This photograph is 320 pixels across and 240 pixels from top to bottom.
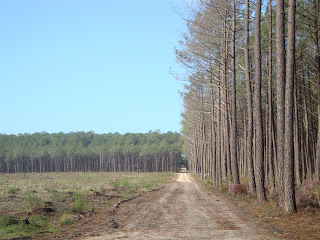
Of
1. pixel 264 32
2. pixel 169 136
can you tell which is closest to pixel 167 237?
pixel 264 32

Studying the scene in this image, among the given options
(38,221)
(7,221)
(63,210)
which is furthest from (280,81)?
(7,221)

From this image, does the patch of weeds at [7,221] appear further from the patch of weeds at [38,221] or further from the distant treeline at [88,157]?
the distant treeline at [88,157]

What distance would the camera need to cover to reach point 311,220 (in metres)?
9.69

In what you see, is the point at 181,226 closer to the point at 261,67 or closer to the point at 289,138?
Result: the point at 289,138

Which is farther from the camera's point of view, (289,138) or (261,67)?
(261,67)

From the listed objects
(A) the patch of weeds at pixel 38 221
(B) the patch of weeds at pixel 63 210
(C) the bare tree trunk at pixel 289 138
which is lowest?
(A) the patch of weeds at pixel 38 221

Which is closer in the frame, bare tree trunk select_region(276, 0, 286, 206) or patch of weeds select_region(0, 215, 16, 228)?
patch of weeds select_region(0, 215, 16, 228)

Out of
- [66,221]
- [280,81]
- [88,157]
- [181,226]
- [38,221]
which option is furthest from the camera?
[88,157]

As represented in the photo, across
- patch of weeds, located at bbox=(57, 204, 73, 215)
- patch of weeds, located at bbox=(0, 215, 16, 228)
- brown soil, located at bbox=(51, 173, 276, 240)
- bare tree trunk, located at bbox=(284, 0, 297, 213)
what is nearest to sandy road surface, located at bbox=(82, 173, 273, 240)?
brown soil, located at bbox=(51, 173, 276, 240)

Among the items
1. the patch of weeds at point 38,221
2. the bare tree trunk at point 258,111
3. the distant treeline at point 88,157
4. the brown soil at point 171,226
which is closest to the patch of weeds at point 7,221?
the patch of weeds at point 38,221

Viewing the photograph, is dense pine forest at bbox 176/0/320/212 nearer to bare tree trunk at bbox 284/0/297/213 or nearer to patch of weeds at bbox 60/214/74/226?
bare tree trunk at bbox 284/0/297/213

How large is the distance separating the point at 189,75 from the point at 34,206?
1374 centimetres

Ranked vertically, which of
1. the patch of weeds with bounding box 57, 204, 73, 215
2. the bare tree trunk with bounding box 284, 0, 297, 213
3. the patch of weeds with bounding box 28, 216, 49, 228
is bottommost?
the patch of weeds with bounding box 28, 216, 49, 228

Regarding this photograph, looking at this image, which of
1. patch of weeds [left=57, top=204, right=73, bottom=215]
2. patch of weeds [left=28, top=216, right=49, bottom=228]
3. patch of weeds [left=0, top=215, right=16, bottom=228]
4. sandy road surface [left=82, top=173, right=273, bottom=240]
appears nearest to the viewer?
sandy road surface [left=82, top=173, right=273, bottom=240]
